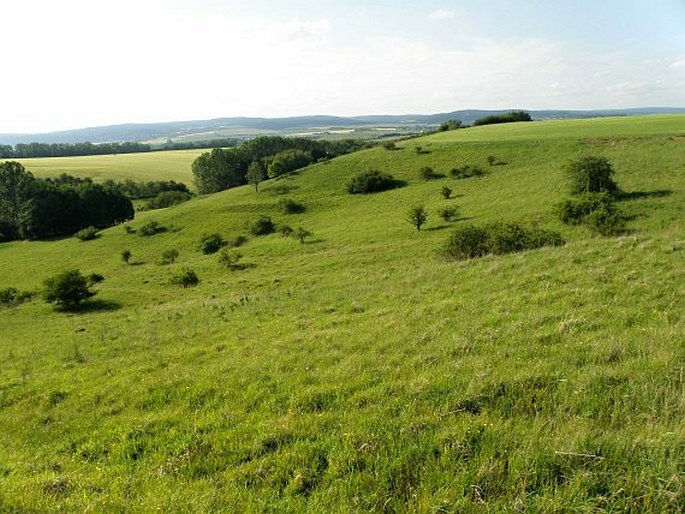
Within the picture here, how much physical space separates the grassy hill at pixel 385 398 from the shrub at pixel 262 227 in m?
43.0

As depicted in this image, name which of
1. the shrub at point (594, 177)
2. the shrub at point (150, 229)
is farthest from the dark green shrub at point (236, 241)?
the shrub at point (594, 177)

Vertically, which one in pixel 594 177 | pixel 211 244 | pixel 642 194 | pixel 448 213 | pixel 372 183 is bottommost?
pixel 211 244

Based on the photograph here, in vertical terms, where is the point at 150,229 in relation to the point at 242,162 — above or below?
below

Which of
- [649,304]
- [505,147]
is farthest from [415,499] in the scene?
[505,147]

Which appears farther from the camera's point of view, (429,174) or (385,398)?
(429,174)

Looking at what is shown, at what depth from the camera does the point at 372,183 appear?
245 ft

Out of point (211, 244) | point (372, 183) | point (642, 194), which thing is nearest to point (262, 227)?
point (211, 244)

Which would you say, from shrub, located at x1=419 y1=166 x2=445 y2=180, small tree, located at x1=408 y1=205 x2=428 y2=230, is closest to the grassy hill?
small tree, located at x1=408 y1=205 x2=428 y2=230

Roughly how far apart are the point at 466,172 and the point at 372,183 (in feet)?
48.4

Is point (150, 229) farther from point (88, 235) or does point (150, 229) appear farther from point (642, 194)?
point (642, 194)

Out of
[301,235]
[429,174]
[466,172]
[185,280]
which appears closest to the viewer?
[185,280]

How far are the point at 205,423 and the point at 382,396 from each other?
2.98 meters

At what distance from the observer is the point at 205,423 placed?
7656mm

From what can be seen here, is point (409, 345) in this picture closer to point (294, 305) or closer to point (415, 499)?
point (415, 499)
